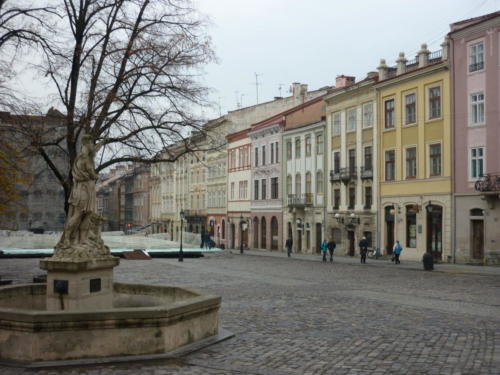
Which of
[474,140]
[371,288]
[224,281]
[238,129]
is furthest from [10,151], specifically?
[238,129]

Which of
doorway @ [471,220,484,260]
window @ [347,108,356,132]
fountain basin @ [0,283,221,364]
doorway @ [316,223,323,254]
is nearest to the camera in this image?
fountain basin @ [0,283,221,364]

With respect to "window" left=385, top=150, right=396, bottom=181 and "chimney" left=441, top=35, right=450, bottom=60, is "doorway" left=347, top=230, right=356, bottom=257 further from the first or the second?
"chimney" left=441, top=35, right=450, bottom=60

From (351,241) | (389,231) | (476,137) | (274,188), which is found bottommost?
(351,241)

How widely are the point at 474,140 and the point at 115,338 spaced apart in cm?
3069

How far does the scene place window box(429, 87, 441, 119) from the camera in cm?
3888

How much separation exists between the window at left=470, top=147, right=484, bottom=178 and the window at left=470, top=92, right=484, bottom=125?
1.53 metres

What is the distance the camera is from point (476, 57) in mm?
36500

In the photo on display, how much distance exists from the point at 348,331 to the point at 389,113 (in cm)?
3251

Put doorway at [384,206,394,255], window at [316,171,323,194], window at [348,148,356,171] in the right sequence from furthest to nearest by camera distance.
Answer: window at [316,171,323,194]
window at [348,148,356,171]
doorway at [384,206,394,255]

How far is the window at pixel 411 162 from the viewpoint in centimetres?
4075

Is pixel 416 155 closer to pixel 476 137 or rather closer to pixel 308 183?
pixel 476 137

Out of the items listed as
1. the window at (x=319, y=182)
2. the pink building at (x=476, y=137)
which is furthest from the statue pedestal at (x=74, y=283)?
the window at (x=319, y=182)

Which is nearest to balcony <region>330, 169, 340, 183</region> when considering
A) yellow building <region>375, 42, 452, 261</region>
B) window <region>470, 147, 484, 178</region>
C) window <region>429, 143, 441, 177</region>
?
yellow building <region>375, 42, 452, 261</region>

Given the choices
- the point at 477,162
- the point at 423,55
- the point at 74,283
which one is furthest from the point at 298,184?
the point at 74,283
